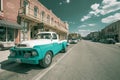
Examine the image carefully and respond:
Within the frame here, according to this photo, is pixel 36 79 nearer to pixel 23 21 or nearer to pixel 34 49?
pixel 34 49

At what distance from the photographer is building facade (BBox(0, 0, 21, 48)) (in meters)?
11.5

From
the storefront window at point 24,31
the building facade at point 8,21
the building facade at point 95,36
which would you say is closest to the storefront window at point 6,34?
the building facade at point 8,21

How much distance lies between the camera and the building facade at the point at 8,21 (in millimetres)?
11470

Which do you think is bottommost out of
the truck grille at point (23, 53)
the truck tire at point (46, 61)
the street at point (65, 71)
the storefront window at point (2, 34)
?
Result: the street at point (65, 71)

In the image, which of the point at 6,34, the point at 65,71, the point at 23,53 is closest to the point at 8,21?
the point at 6,34

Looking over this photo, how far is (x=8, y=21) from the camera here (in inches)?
481

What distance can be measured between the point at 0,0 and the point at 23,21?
4.41 meters

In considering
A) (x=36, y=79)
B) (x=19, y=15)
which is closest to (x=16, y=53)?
(x=36, y=79)

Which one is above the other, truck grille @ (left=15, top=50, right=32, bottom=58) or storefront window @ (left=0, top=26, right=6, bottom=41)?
storefront window @ (left=0, top=26, right=6, bottom=41)

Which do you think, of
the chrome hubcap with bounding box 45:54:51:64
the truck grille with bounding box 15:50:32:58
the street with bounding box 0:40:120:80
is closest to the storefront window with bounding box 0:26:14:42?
the street with bounding box 0:40:120:80

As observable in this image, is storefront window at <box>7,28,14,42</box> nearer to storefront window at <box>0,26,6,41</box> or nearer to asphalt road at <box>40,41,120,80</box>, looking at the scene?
storefront window at <box>0,26,6,41</box>

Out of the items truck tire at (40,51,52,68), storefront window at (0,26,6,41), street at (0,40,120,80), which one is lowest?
street at (0,40,120,80)

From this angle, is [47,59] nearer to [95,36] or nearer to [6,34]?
[6,34]

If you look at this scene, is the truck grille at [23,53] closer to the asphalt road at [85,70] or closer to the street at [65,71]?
the street at [65,71]
